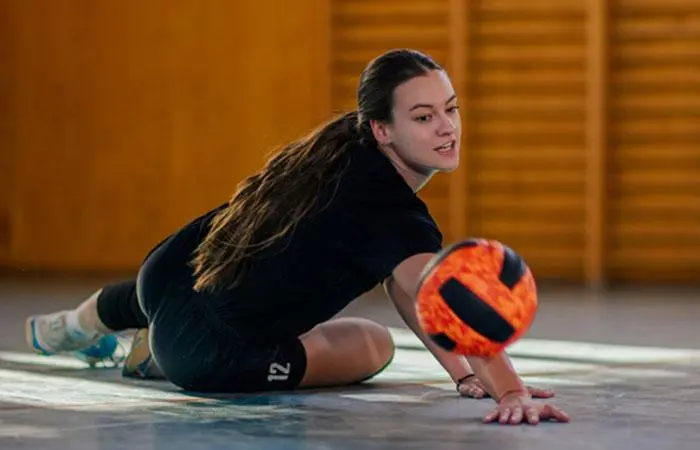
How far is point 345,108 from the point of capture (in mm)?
7805

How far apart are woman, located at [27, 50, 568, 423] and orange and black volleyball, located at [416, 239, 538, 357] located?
0.39ft

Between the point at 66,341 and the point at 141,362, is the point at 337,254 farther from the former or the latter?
the point at 66,341

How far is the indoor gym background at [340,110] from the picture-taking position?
755cm

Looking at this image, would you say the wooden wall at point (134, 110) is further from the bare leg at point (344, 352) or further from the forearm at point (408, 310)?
the forearm at point (408, 310)

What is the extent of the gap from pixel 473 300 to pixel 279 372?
2.54 ft

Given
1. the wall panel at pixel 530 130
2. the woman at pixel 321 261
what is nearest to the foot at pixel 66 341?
the woman at pixel 321 261

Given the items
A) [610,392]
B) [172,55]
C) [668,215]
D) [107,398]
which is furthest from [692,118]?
[107,398]

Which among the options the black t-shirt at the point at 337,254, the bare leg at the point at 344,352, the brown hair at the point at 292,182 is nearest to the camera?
the black t-shirt at the point at 337,254

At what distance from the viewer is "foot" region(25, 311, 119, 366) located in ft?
13.2

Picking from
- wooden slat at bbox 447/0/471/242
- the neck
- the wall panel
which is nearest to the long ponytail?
the neck

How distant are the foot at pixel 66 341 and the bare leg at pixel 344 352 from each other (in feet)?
2.34

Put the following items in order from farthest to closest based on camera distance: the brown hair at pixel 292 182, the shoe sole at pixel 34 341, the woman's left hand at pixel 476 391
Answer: the shoe sole at pixel 34 341 < the woman's left hand at pixel 476 391 < the brown hair at pixel 292 182

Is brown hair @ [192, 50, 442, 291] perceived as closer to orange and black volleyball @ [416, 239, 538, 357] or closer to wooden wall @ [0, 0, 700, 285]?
orange and black volleyball @ [416, 239, 538, 357]

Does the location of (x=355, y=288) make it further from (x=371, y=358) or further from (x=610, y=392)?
(x=610, y=392)
